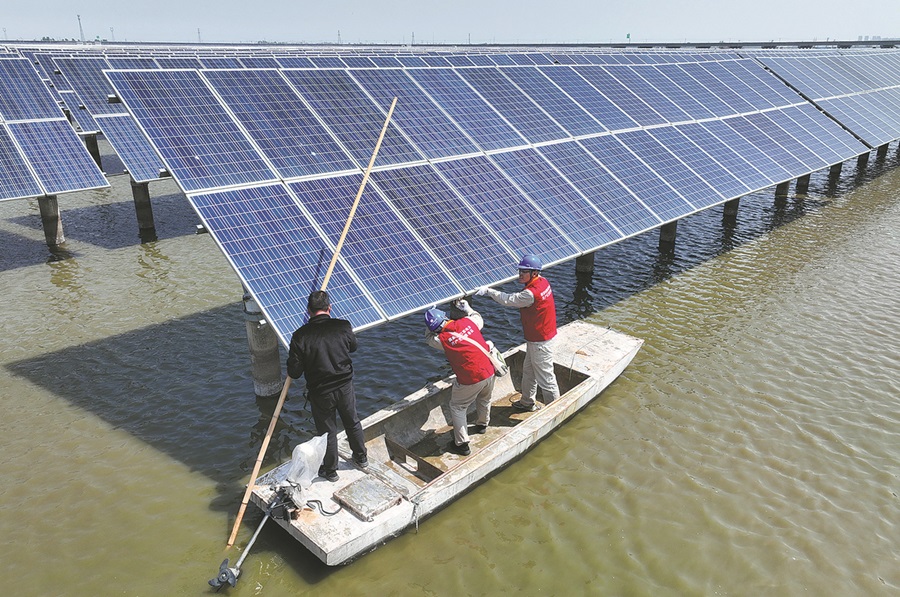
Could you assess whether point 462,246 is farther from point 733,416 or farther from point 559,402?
point 733,416

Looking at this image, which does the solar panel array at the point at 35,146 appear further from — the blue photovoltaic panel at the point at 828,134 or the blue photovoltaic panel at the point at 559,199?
the blue photovoltaic panel at the point at 828,134

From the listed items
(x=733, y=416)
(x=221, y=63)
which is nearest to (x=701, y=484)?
(x=733, y=416)

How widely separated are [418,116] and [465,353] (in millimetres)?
6590

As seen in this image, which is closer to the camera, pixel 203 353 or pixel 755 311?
pixel 203 353

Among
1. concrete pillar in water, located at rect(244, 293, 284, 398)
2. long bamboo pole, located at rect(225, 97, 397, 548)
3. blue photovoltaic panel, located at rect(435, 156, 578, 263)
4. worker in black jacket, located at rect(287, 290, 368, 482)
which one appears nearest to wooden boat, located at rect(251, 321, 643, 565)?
long bamboo pole, located at rect(225, 97, 397, 548)

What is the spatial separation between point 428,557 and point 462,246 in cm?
495

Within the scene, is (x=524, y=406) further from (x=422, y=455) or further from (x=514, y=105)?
(x=514, y=105)

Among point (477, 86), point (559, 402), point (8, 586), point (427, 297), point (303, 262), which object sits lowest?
point (8, 586)

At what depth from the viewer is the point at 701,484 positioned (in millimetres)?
8227

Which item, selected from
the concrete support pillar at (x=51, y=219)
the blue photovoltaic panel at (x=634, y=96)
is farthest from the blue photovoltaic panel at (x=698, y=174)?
the concrete support pillar at (x=51, y=219)

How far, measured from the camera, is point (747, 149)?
19.0m

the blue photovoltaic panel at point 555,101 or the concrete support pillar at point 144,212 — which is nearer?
the blue photovoltaic panel at point 555,101

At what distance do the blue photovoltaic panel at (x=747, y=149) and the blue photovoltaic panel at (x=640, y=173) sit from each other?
4.08 meters

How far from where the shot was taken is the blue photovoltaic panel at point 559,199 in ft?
38.9
